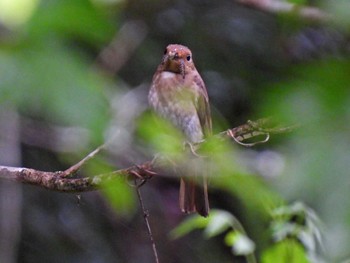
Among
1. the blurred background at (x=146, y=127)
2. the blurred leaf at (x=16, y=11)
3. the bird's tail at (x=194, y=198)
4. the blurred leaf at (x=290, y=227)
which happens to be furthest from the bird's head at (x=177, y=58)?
the blurred leaf at (x=16, y=11)

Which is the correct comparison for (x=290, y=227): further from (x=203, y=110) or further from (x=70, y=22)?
(x=70, y=22)

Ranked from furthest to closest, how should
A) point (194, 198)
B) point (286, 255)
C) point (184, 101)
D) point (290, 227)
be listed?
point (194, 198) → point (184, 101) → point (290, 227) → point (286, 255)

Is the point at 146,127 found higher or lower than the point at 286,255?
higher

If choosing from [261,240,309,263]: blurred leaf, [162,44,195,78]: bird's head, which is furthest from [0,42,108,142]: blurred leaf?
[162,44,195,78]: bird's head

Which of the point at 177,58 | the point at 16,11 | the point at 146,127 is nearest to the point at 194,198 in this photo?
the point at 177,58

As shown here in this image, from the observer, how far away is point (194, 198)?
105 inches

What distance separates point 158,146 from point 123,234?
3280mm

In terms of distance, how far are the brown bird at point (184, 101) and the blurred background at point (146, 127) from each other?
125mm

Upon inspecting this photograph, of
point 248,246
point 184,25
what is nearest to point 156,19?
point 184,25

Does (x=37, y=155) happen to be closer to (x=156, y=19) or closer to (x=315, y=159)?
(x=156, y=19)

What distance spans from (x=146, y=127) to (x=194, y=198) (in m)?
1.94

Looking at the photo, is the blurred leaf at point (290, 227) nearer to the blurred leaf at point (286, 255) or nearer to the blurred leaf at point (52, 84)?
the blurred leaf at point (286, 255)

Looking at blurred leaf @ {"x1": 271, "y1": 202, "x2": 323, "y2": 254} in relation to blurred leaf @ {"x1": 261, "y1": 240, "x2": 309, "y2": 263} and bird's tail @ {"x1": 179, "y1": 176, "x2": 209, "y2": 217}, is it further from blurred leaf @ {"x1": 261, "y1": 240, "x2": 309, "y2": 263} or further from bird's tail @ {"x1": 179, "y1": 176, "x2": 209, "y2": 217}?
bird's tail @ {"x1": 179, "y1": 176, "x2": 209, "y2": 217}

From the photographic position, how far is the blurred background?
0.53 meters
